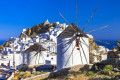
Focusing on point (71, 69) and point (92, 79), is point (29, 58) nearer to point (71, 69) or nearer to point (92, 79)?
point (71, 69)

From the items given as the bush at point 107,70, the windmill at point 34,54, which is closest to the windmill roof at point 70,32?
the bush at point 107,70

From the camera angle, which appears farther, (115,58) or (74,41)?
(74,41)

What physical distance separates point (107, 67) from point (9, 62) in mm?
29770

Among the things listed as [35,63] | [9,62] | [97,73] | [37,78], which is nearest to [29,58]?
[35,63]

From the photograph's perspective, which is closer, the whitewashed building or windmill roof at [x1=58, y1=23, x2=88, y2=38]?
the whitewashed building

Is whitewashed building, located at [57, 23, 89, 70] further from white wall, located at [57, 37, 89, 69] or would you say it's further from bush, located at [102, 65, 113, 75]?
bush, located at [102, 65, 113, 75]

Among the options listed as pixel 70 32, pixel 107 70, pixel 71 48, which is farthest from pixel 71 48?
pixel 107 70

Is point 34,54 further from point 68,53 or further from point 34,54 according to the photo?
point 68,53

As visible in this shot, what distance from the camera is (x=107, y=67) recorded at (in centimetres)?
969

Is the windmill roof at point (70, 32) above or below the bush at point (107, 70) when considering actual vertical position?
above

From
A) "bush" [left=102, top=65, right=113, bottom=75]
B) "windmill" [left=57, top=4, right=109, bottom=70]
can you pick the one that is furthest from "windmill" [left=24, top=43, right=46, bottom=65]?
"bush" [left=102, top=65, right=113, bottom=75]

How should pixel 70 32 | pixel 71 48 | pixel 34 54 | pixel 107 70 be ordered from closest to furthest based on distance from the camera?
pixel 107 70 < pixel 71 48 < pixel 70 32 < pixel 34 54

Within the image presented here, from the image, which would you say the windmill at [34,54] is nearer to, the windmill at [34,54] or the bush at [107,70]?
the windmill at [34,54]

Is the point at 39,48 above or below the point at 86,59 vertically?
above
